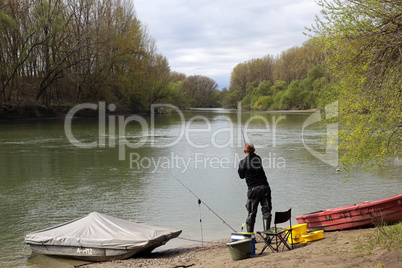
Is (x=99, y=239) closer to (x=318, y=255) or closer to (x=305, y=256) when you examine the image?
(x=305, y=256)

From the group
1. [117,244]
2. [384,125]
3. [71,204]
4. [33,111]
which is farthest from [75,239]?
[33,111]

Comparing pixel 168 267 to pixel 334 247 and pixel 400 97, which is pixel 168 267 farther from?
pixel 400 97

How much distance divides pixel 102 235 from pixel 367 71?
8005 mm

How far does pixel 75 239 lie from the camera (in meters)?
8.74

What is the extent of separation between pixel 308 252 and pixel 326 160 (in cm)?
1683

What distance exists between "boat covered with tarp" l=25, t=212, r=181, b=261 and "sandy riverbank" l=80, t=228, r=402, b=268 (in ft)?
0.88

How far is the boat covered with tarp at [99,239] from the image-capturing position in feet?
27.8

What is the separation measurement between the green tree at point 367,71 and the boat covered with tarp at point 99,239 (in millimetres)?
5810

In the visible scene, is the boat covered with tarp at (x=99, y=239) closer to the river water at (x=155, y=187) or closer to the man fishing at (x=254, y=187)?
the river water at (x=155, y=187)

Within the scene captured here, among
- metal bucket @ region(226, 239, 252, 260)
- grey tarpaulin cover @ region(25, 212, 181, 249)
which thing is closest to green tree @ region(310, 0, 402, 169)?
metal bucket @ region(226, 239, 252, 260)

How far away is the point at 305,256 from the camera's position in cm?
685

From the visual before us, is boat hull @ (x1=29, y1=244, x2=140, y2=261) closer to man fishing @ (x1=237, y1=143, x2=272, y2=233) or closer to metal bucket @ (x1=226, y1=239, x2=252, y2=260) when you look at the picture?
metal bucket @ (x1=226, y1=239, x2=252, y2=260)

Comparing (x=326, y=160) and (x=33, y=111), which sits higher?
(x=33, y=111)

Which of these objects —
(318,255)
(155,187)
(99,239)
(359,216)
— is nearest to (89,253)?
(99,239)
